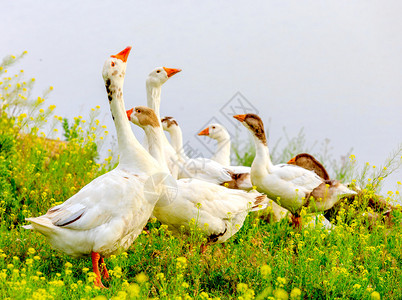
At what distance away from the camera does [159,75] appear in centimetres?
950

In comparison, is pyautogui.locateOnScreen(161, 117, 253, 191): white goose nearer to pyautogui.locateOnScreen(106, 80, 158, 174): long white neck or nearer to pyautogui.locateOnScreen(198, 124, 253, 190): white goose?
pyautogui.locateOnScreen(198, 124, 253, 190): white goose

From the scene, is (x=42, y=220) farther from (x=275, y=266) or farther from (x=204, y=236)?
(x=275, y=266)

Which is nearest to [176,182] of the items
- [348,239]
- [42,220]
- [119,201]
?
[119,201]

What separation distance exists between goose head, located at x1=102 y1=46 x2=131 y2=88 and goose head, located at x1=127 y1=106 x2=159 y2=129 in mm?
816

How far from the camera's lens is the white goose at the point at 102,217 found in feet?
18.6

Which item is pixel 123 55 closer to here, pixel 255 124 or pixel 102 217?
pixel 102 217

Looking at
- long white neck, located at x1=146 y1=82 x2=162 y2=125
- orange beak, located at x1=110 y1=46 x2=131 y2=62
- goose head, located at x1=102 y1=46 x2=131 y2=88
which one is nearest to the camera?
goose head, located at x1=102 y1=46 x2=131 y2=88

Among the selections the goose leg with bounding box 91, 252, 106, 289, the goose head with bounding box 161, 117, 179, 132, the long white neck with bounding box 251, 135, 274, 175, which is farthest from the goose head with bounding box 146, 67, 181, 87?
the goose leg with bounding box 91, 252, 106, 289

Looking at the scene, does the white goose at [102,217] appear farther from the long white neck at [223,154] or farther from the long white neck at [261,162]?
the long white neck at [223,154]

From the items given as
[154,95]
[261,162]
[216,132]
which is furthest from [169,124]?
[261,162]

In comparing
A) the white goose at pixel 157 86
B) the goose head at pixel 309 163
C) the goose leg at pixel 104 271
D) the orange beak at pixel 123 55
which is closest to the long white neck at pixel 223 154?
the goose head at pixel 309 163

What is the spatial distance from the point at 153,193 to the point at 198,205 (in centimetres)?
87

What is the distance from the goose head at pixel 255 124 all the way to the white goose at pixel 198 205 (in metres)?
1.63

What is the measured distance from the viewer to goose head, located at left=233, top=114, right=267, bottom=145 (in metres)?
8.87
